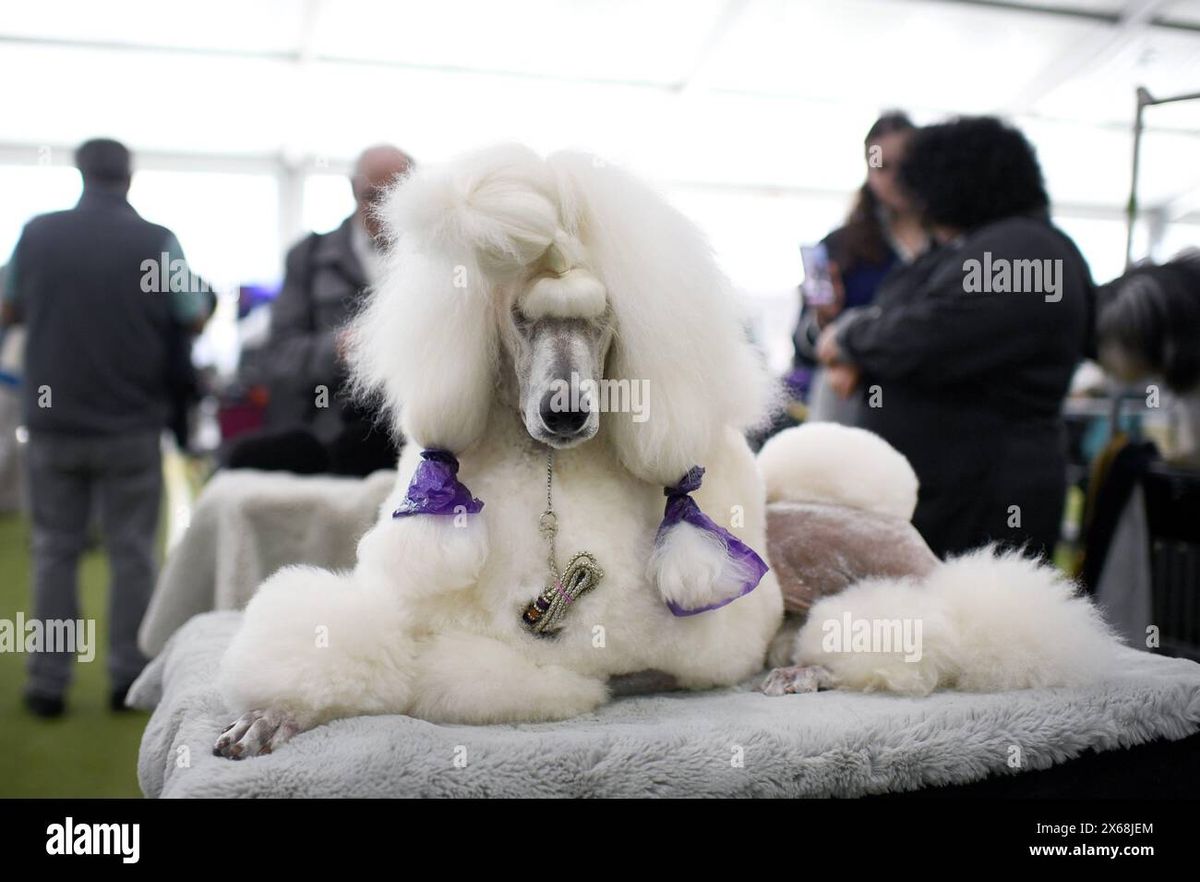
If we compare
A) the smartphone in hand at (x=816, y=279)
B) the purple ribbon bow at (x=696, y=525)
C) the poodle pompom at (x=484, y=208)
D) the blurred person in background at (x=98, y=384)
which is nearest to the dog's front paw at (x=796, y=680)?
the purple ribbon bow at (x=696, y=525)

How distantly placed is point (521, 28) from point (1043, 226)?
799 millimetres

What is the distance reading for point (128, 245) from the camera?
1.19 meters

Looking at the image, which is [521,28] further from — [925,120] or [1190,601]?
[1190,601]

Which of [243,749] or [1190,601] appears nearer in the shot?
[243,749]

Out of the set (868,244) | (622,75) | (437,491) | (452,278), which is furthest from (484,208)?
(868,244)

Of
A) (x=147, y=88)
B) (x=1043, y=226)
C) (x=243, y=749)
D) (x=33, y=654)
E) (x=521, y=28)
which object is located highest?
(x=521, y=28)

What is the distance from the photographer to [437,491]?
684mm

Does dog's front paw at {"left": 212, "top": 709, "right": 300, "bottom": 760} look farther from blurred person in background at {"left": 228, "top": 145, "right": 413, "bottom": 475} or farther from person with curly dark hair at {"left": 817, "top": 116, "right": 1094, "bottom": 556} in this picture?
person with curly dark hair at {"left": 817, "top": 116, "right": 1094, "bottom": 556}

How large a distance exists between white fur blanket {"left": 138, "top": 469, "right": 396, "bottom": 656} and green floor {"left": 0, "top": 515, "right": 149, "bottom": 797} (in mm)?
208

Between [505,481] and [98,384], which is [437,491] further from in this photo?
[98,384]

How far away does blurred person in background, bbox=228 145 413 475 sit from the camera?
3.82 ft

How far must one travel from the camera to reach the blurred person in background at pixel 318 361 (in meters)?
1.16

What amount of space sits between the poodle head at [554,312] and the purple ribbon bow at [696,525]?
2cm

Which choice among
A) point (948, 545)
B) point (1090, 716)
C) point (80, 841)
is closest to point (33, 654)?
point (80, 841)
